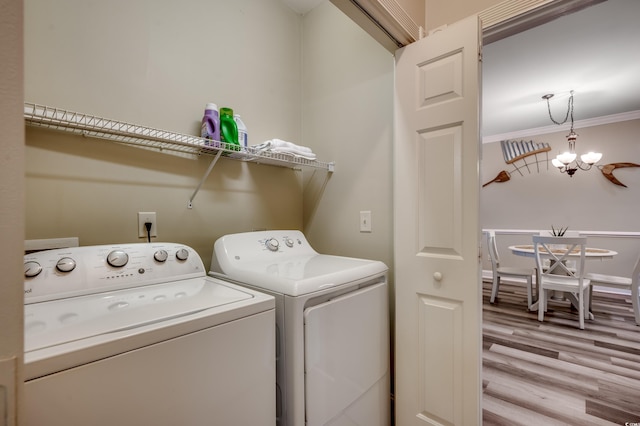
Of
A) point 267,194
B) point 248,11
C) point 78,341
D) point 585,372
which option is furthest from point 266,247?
point 585,372

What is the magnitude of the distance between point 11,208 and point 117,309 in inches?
24.3

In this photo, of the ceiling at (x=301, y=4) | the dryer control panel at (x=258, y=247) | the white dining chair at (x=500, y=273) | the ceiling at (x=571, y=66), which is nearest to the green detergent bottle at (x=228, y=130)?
the dryer control panel at (x=258, y=247)

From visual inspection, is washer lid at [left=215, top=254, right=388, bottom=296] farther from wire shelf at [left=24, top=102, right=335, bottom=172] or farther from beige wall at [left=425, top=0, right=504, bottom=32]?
beige wall at [left=425, top=0, right=504, bottom=32]

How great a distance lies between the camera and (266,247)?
1.57m

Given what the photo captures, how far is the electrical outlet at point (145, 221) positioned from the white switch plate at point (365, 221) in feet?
3.63

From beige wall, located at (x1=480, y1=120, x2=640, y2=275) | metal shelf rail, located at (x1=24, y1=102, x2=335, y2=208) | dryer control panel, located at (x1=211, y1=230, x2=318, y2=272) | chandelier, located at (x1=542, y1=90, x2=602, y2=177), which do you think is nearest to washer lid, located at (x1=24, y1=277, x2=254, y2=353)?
dryer control panel, located at (x1=211, y1=230, x2=318, y2=272)

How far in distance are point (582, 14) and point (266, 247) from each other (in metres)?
2.82

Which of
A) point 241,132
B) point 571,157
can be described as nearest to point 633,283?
point 571,157

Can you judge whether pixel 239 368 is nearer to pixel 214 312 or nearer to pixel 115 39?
pixel 214 312

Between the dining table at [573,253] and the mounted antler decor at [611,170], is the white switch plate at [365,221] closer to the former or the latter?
the dining table at [573,253]

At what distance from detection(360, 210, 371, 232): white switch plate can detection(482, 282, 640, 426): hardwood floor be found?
1.28 metres

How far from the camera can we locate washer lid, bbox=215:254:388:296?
1.05 meters

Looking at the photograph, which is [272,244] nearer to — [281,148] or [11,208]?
[281,148]

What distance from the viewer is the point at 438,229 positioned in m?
1.33
